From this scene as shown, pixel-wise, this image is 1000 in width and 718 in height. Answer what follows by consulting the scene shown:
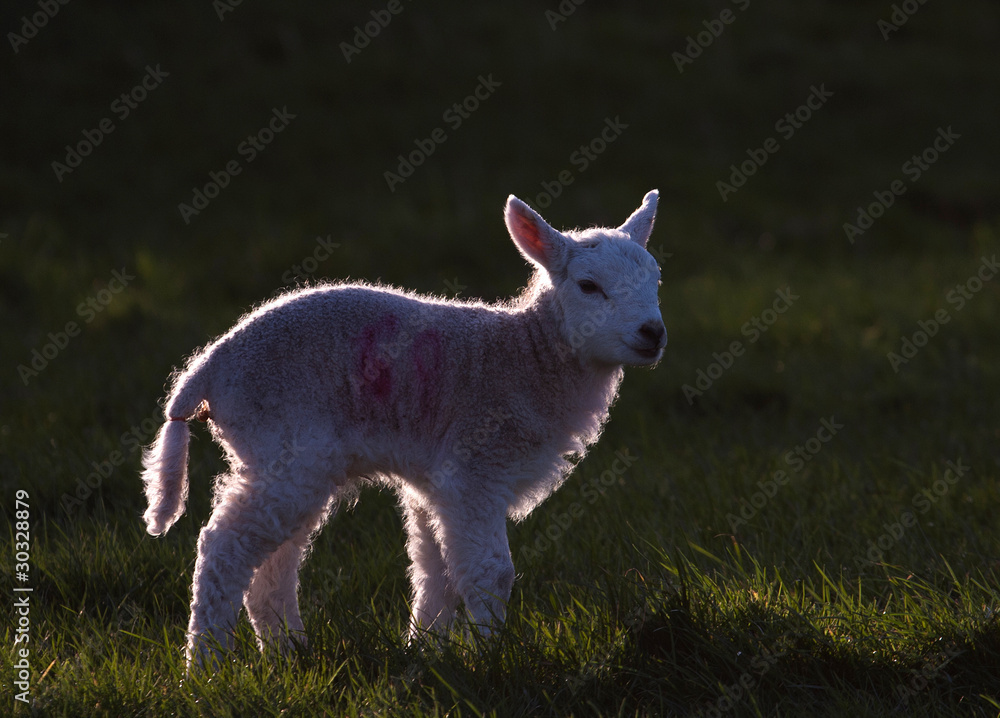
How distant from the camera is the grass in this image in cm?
367

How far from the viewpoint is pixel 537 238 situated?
423 centimetres

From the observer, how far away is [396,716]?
3346 millimetres

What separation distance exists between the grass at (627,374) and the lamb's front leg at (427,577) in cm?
13

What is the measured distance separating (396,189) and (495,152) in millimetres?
1496

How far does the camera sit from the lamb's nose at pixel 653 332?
391 cm

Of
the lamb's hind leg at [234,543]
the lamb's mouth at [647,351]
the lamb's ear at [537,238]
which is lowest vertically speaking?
the lamb's hind leg at [234,543]

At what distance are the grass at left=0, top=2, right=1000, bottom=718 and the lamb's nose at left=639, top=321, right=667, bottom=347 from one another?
31.6 inches

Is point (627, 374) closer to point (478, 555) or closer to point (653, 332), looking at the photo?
point (653, 332)

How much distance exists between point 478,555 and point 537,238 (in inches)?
49.9

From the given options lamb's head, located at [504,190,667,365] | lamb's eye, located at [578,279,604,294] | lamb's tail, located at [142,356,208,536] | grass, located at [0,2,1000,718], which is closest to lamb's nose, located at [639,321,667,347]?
lamb's head, located at [504,190,667,365]

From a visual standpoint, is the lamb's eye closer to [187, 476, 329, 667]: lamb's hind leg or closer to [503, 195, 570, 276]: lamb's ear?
[503, 195, 570, 276]: lamb's ear

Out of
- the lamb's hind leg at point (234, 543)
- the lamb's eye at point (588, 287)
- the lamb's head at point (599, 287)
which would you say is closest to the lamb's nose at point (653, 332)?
Answer: the lamb's head at point (599, 287)

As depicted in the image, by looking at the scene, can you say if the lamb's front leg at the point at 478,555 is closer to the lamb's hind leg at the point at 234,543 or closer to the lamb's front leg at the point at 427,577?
the lamb's front leg at the point at 427,577

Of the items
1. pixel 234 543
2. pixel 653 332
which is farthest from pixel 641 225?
pixel 234 543
